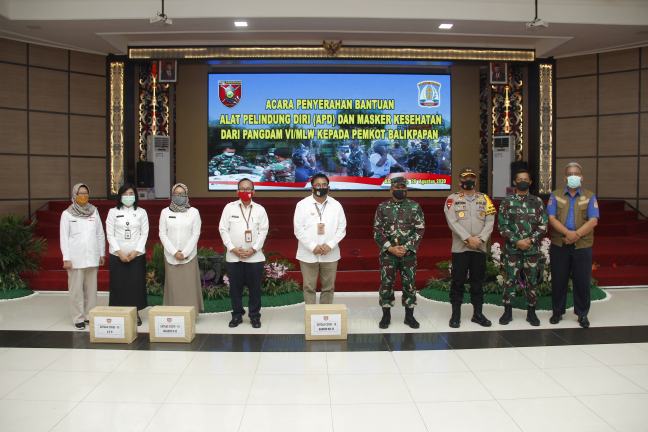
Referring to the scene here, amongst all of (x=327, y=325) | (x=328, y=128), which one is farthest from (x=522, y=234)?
(x=328, y=128)

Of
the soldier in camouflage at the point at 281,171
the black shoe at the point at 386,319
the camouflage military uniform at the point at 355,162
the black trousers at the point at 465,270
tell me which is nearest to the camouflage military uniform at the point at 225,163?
the soldier in camouflage at the point at 281,171

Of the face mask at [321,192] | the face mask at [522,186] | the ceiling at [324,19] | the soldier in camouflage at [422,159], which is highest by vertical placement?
the ceiling at [324,19]

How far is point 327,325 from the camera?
14.5 feet

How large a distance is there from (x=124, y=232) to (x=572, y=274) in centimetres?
404

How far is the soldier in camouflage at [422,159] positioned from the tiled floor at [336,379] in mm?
6072

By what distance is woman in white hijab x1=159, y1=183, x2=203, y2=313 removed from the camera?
4.81 meters

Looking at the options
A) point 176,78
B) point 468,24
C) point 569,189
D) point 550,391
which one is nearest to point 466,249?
Result: point 569,189

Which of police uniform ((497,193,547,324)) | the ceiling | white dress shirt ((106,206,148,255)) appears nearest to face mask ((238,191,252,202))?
white dress shirt ((106,206,148,255))

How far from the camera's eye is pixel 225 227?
4773mm

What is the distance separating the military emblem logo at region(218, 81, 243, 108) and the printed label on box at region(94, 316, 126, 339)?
→ 22.6ft

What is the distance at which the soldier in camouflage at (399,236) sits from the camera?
15.4 feet

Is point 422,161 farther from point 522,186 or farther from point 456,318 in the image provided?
point 456,318

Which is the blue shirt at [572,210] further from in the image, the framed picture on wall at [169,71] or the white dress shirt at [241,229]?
the framed picture on wall at [169,71]

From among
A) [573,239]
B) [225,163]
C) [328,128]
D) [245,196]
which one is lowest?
[573,239]
